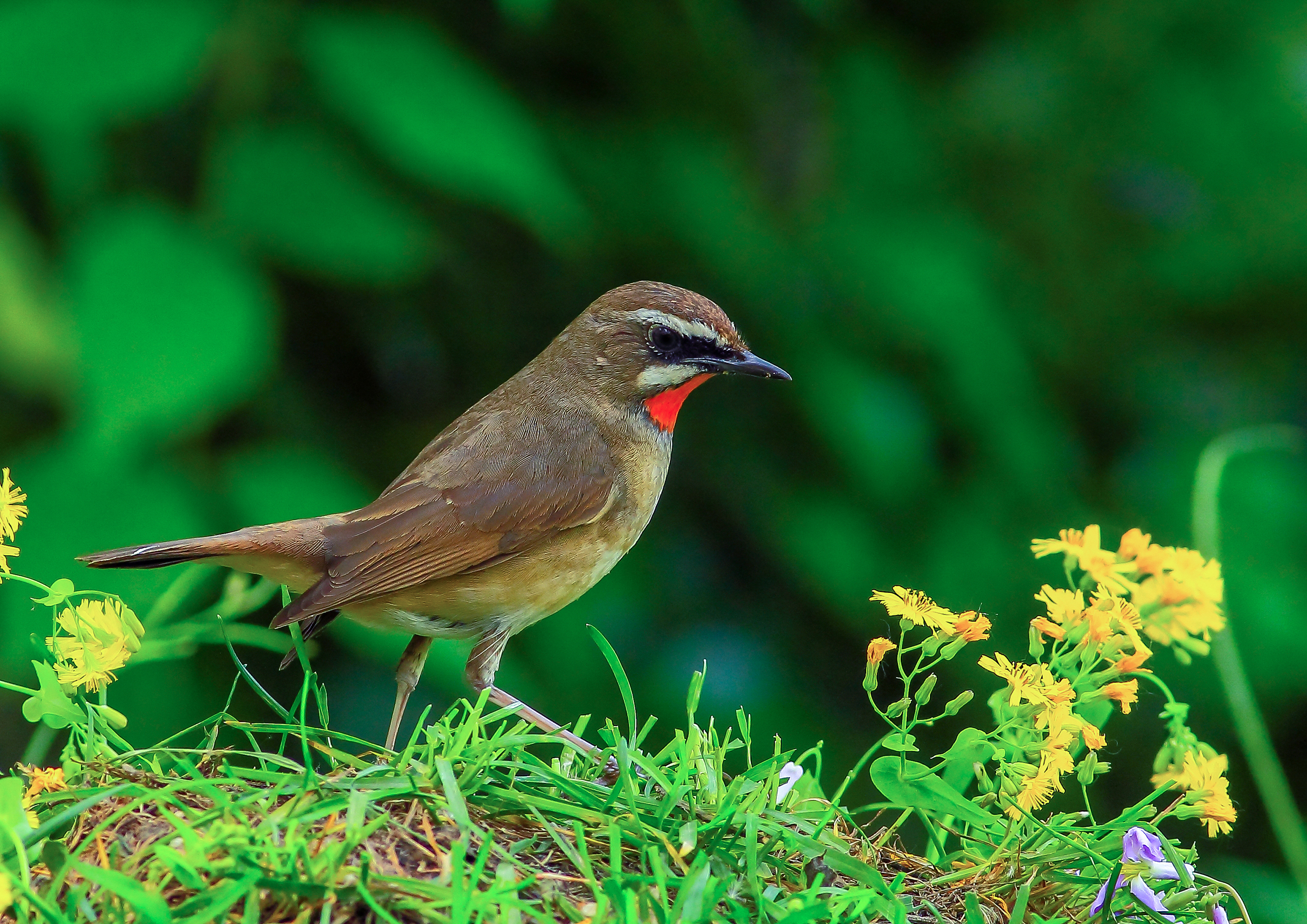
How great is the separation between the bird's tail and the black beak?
117cm

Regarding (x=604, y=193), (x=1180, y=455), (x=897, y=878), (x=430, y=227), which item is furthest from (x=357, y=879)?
(x=1180, y=455)

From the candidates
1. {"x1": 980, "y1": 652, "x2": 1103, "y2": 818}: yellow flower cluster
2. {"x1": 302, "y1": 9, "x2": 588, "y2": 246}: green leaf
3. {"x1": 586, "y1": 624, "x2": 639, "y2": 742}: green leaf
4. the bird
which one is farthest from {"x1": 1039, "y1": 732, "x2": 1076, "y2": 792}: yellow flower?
{"x1": 302, "y1": 9, "x2": 588, "y2": 246}: green leaf

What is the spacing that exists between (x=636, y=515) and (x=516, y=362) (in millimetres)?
1461

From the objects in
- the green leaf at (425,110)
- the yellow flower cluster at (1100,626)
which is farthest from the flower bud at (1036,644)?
the green leaf at (425,110)

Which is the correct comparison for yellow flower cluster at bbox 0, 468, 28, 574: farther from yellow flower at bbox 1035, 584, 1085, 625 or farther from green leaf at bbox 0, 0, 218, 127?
green leaf at bbox 0, 0, 218, 127

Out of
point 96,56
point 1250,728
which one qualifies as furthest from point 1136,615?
point 96,56

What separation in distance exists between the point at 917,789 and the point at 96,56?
296 centimetres

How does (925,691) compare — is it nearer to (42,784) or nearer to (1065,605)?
(1065,605)

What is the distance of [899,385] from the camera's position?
4441 mm

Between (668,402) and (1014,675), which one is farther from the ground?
(668,402)

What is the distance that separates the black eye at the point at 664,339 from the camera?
3219mm

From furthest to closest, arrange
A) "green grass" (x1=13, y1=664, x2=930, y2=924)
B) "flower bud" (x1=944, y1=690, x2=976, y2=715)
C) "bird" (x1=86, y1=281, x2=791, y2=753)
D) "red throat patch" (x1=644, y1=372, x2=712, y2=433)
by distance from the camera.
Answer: "red throat patch" (x1=644, y1=372, x2=712, y2=433)
"bird" (x1=86, y1=281, x2=791, y2=753)
"flower bud" (x1=944, y1=690, x2=976, y2=715)
"green grass" (x1=13, y1=664, x2=930, y2=924)

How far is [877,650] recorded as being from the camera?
178 centimetres

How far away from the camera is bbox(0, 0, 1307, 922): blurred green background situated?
141 inches
